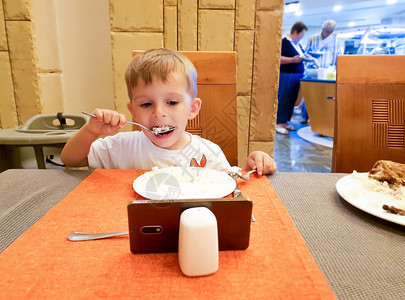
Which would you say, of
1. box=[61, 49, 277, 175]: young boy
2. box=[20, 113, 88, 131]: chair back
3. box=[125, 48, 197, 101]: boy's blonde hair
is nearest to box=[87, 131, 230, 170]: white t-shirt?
box=[61, 49, 277, 175]: young boy

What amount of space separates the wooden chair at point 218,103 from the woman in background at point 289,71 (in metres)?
4.05

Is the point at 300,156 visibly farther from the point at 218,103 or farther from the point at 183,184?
the point at 183,184

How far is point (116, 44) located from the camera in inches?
81.9

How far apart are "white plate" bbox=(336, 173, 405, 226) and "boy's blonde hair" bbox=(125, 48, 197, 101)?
585 millimetres

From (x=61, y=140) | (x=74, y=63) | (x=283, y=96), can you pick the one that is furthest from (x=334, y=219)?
(x=283, y=96)

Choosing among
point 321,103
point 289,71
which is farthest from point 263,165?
point 289,71

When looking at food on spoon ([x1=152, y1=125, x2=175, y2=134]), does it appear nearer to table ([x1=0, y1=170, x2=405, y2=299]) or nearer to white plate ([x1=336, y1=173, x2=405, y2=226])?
table ([x1=0, y1=170, x2=405, y2=299])

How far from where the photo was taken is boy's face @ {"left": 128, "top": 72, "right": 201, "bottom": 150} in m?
0.88

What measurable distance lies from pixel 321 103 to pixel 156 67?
3.94 meters

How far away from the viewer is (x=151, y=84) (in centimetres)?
88

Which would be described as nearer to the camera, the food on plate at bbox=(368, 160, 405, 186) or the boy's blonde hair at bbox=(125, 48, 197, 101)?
the food on plate at bbox=(368, 160, 405, 186)

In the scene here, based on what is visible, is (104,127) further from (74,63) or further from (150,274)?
(74,63)

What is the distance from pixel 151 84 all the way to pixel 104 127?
0.64 feet

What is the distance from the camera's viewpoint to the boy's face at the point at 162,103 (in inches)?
34.8
